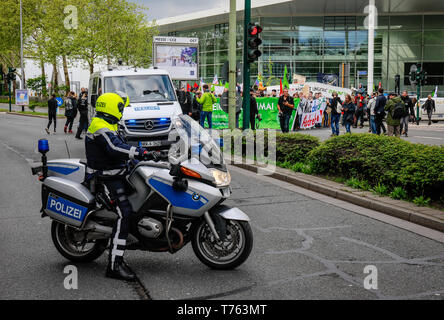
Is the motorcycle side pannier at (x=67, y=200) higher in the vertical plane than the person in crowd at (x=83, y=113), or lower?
lower

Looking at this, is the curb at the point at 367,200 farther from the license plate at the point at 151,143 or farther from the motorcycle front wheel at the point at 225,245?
the motorcycle front wheel at the point at 225,245

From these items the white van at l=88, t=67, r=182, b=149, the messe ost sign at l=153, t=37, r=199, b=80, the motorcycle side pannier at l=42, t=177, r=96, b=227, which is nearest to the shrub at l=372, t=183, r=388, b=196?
the motorcycle side pannier at l=42, t=177, r=96, b=227

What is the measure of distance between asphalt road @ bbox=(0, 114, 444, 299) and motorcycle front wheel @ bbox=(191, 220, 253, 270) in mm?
118

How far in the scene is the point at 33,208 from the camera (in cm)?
834

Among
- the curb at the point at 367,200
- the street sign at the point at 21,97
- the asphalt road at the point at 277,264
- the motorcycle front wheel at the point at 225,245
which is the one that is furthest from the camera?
the street sign at the point at 21,97

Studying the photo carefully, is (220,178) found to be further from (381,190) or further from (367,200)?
(381,190)

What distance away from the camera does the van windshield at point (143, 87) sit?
46.1 feet

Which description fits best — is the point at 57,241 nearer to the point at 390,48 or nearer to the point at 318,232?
the point at 318,232

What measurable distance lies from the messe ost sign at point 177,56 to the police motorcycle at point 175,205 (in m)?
18.4

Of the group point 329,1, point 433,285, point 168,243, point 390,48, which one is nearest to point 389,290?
point 433,285

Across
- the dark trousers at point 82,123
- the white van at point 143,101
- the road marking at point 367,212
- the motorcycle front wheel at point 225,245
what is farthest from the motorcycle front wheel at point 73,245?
the dark trousers at point 82,123

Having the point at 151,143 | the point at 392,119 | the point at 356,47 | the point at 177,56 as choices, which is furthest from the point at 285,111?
the point at 356,47

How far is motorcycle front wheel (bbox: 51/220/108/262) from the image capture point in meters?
5.44
